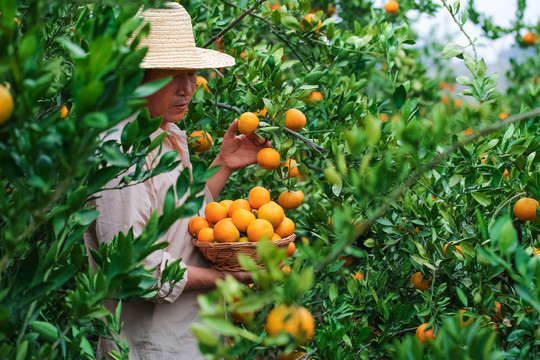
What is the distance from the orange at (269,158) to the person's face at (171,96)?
11.2 inches

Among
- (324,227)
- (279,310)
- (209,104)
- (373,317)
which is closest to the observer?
(279,310)

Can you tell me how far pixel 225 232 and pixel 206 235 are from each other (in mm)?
90

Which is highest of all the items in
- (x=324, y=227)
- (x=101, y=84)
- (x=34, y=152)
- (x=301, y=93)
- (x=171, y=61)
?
(x=101, y=84)

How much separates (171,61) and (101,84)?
2.79ft

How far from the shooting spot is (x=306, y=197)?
2.55 m

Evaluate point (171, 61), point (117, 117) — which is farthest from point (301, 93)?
point (117, 117)

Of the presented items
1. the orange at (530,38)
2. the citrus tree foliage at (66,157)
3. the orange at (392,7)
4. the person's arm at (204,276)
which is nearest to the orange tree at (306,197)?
the citrus tree foliage at (66,157)

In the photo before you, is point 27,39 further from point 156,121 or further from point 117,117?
point 156,121

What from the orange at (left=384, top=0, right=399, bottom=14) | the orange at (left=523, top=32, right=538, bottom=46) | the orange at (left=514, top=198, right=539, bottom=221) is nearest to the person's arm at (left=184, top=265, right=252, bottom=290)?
the orange at (left=514, top=198, right=539, bottom=221)

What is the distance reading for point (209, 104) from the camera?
82.7 inches

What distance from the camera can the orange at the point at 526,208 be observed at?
4.34 feet

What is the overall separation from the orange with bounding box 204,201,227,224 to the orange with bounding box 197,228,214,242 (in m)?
0.06

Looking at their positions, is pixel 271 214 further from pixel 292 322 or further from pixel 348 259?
pixel 292 322

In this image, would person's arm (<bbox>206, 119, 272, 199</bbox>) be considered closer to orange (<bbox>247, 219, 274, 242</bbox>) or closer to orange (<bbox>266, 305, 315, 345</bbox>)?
orange (<bbox>247, 219, 274, 242</bbox>)
